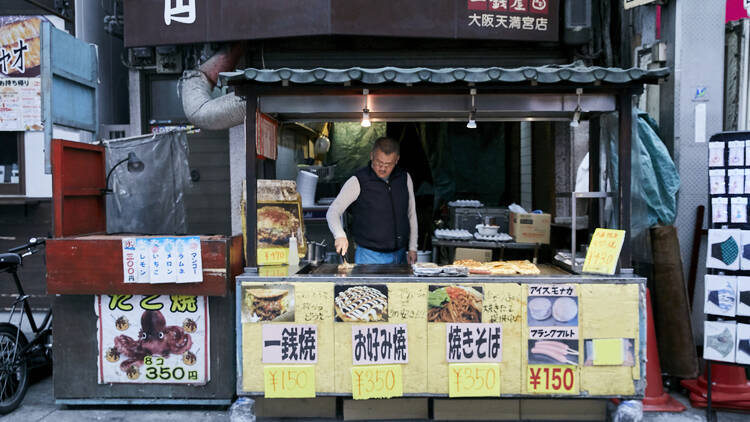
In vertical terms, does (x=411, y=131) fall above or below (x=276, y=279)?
above

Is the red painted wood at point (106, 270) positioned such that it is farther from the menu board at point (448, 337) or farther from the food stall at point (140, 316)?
the menu board at point (448, 337)

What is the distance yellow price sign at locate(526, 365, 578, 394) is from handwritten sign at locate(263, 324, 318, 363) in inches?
75.0

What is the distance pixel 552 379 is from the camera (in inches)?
188

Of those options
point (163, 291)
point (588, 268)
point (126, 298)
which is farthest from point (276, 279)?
point (588, 268)

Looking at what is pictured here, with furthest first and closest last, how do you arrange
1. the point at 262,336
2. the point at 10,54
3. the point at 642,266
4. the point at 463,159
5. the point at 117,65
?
the point at 463,159 → the point at 117,65 → the point at 10,54 → the point at 642,266 → the point at 262,336

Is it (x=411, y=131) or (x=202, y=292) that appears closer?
(x=202, y=292)

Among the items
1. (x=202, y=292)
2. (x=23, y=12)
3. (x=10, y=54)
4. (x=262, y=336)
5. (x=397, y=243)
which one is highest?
(x=23, y=12)

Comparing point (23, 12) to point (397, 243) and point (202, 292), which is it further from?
point (397, 243)

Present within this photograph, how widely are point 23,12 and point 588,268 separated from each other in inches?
359

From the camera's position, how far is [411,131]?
10.9 metres

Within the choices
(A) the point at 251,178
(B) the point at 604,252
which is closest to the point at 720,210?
(B) the point at 604,252

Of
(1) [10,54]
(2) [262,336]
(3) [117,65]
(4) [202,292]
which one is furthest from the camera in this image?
Result: (3) [117,65]

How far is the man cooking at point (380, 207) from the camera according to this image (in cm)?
591

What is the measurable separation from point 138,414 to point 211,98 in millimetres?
4338
